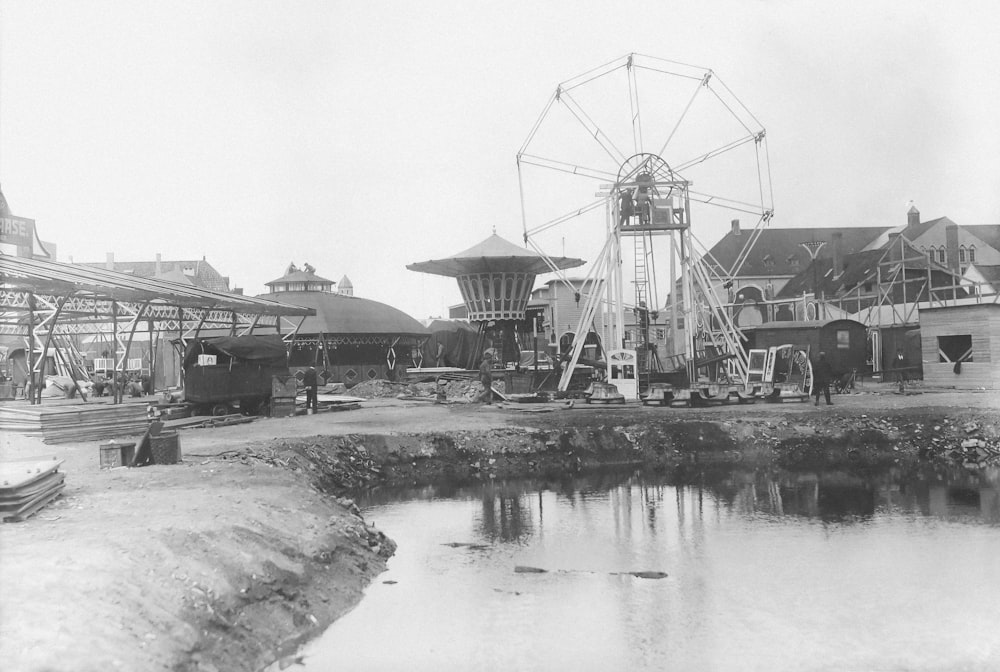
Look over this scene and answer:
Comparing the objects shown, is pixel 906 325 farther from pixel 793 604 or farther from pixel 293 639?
pixel 293 639

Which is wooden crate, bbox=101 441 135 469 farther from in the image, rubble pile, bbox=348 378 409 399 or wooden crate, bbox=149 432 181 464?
rubble pile, bbox=348 378 409 399

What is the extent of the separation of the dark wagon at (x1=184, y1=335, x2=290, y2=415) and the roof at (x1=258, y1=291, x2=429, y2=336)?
20.5 m

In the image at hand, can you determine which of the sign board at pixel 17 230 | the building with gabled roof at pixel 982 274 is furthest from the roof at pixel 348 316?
the building with gabled roof at pixel 982 274

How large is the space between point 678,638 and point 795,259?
219 feet

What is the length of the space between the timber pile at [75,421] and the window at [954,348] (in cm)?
2695

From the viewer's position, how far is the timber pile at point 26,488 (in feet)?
28.2

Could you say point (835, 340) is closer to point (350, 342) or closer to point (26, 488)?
point (350, 342)

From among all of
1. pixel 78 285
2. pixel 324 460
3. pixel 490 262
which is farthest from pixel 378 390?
pixel 324 460

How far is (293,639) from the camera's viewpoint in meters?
7.85

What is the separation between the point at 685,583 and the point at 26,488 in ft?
25.3

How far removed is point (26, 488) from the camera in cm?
899

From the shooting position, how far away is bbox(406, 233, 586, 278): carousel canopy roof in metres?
35.7

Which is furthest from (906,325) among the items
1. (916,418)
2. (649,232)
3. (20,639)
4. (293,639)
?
(20,639)

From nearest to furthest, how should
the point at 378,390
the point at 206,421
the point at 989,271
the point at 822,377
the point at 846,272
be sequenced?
the point at 206,421 < the point at 822,377 < the point at 378,390 < the point at 989,271 < the point at 846,272
